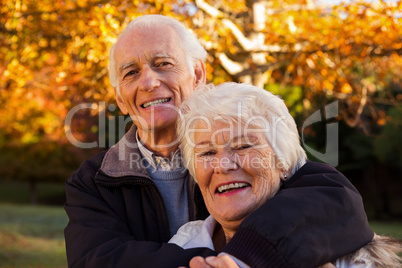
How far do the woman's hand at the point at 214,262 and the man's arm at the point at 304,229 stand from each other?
0.13 feet

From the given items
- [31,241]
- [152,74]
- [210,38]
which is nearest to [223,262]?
[152,74]

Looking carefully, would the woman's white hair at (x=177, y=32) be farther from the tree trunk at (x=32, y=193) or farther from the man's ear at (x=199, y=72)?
the tree trunk at (x=32, y=193)

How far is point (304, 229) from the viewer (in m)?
1.66

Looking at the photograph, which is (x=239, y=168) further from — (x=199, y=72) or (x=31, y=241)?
(x=31, y=241)

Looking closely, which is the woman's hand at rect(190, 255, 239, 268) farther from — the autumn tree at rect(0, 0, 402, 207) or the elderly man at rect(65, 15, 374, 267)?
the autumn tree at rect(0, 0, 402, 207)

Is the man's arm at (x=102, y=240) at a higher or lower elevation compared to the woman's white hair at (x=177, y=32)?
lower

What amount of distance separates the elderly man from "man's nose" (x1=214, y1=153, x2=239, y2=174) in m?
0.26

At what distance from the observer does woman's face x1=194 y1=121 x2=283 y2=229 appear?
6.47ft

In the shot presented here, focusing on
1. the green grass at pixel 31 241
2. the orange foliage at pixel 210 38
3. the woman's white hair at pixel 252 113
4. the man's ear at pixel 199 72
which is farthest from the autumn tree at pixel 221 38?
the green grass at pixel 31 241

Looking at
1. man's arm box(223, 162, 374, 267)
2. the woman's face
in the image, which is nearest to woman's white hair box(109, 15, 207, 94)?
the woman's face

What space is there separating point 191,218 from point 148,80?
69cm

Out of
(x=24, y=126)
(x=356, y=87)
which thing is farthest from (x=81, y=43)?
(x=24, y=126)

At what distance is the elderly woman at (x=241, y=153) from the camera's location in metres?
1.97

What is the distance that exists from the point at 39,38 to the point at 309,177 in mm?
Result: 5936
